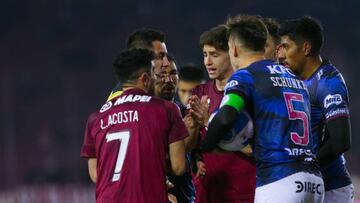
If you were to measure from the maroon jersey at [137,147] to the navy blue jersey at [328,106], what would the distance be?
3.90 feet

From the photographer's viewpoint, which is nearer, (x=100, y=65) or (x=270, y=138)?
(x=270, y=138)

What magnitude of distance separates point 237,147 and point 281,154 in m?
0.31

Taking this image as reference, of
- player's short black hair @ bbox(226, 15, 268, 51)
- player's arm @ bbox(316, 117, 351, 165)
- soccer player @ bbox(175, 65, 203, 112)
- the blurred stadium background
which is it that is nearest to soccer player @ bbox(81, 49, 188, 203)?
player's short black hair @ bbox(226, 15, 268, 51)

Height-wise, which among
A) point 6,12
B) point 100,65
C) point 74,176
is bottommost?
point 74,176

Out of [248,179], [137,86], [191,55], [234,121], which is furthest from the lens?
[191,55]

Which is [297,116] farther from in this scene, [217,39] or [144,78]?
[217,39]

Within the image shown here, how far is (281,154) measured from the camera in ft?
18.1

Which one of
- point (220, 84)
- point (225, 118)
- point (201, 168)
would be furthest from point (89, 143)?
point (220, 84)

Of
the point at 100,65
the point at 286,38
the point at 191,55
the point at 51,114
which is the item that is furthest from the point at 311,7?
the point at 286,38

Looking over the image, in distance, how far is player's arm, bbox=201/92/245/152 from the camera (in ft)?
17.6

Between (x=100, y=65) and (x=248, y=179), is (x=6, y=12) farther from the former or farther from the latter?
(x=248, y=179)

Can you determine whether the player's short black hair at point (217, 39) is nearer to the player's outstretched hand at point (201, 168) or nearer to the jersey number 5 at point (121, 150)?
the player's outstretched hand at point (201, 168)

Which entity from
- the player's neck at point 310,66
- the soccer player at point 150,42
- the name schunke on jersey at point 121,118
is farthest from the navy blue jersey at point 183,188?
the name schunke on jersey at point 121,118

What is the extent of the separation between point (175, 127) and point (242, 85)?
552 millimetres
